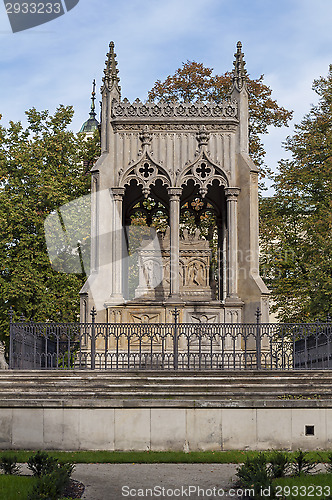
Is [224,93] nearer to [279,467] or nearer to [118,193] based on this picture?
[118,193]

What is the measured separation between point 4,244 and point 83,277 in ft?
13.5

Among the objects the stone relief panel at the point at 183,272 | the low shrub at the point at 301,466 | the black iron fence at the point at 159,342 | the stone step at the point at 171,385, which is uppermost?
the stone relief panel at the point at 183,272

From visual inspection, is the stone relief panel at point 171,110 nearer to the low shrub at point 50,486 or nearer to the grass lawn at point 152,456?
the grass lawn at point 152,456

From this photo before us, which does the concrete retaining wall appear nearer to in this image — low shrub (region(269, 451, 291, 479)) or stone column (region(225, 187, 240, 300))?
low shrub (region(269, 451, 291, 479))

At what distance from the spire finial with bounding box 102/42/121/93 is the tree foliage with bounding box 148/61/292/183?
13480 millimetres

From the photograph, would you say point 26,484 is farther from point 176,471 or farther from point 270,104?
point 270,104

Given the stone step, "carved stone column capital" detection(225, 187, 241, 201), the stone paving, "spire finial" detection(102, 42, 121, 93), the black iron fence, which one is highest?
"spire finial" detection(102, 42, 121, 93)

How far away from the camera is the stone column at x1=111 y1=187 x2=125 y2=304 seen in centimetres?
1934

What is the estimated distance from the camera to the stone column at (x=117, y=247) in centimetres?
1934

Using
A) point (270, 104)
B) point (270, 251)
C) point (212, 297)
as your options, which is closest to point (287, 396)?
point (212, 297)

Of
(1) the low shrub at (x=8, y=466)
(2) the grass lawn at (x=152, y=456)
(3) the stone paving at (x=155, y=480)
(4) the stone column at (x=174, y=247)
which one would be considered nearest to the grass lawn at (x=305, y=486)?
(3) the stone paving at (x=155, y=480)

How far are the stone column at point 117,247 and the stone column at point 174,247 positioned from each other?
1453 millimetres

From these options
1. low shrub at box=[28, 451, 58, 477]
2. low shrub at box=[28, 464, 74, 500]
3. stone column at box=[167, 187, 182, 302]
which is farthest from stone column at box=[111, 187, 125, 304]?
low shrub at box=[28, 464, 74, 500]

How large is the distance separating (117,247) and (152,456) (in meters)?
8.27
